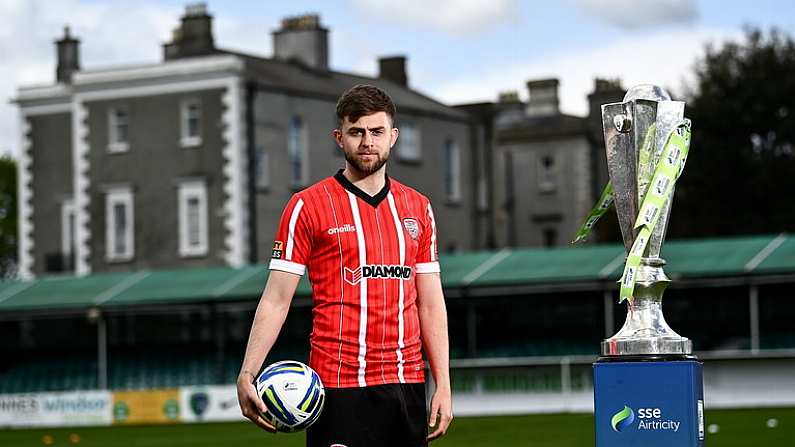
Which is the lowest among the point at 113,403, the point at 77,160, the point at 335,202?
the point at 113,403

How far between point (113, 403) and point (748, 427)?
55.5ft

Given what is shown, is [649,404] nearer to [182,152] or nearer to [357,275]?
[357,275]

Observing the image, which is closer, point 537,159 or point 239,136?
point 239,136

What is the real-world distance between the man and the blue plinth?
2.85 feet

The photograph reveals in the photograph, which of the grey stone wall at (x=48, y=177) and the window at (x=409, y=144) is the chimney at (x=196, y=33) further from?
the window at (x=409, y=144)

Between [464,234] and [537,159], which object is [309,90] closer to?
[464,234]

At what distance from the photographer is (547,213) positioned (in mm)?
63594

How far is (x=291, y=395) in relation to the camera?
20.4 ft

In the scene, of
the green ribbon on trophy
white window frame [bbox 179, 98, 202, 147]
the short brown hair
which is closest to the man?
the short brown hair

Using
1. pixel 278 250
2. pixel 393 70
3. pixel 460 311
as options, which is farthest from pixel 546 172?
pixel 278 250

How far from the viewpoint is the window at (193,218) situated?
163 ft

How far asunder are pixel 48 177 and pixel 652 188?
48863 mm

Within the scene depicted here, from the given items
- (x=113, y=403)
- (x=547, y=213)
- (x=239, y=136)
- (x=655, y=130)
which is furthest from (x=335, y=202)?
(x=547, y=213)

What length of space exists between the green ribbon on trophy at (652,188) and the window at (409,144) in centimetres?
4662
